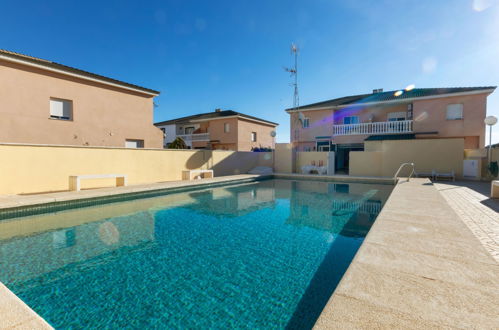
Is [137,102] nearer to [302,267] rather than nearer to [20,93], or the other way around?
[20,93]

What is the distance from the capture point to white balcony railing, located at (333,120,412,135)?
19.7 meters

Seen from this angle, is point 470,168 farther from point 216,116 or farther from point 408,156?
point 216,116

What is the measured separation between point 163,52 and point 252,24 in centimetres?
799

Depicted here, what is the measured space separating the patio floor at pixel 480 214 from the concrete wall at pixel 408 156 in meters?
5.54

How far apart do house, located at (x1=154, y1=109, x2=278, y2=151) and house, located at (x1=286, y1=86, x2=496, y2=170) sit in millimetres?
5973

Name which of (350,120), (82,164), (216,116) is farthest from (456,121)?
(82,164)

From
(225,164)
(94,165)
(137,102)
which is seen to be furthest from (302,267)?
(137,102)

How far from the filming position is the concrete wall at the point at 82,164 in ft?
30.6

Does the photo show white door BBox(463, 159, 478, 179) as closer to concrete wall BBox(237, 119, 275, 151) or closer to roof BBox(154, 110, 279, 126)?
concrete wall BBox(237, 119, 275, 151)

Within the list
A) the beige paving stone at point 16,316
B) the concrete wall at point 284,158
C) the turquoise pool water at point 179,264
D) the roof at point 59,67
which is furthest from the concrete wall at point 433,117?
the beige paving stone at point 16,316

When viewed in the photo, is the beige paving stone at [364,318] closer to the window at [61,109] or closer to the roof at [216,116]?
the window at [61,109]

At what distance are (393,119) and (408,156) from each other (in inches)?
285

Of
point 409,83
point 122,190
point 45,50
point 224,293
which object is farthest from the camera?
point 409,83

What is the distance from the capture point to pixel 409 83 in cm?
2212
